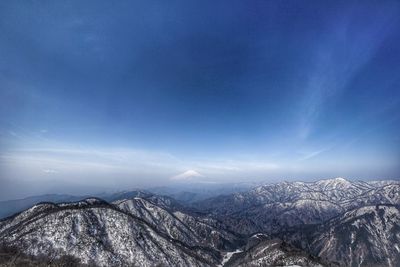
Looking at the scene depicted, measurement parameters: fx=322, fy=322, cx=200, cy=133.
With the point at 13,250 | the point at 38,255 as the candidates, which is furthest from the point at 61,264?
the point at 13,250

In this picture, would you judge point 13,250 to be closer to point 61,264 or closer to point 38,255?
point 38,255
